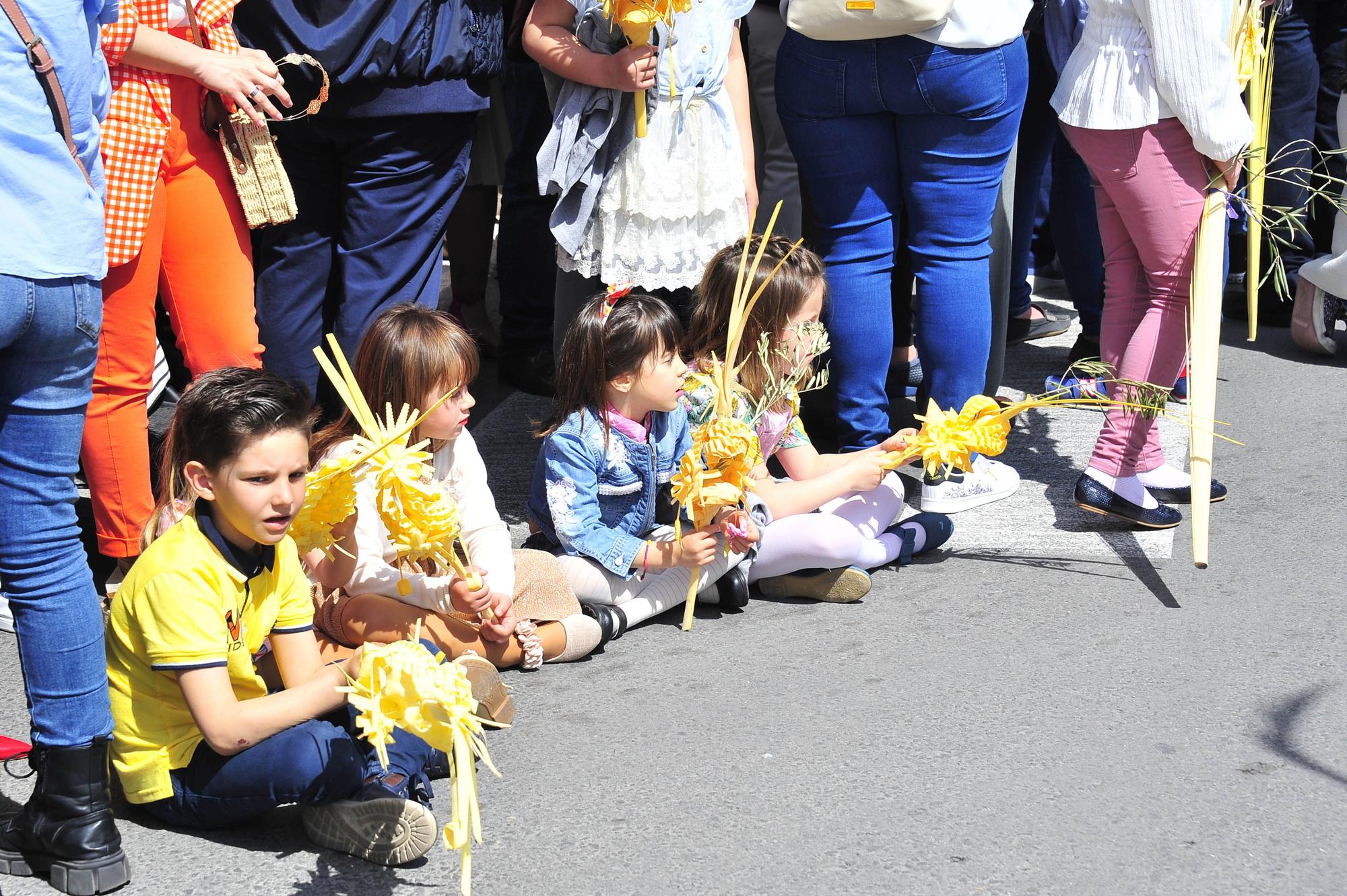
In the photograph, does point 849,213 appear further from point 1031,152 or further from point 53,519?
point 53,519

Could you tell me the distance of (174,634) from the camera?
2.41 metres

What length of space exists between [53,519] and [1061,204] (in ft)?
13.4

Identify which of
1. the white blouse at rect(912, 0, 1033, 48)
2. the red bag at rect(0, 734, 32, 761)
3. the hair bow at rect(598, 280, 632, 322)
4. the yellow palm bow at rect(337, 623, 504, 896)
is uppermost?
the white blouse at rect(912, 0, 1033, 48)

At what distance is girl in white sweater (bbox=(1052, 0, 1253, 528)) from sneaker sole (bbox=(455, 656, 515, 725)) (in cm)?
190

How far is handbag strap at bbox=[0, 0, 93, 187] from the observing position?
2199 mm

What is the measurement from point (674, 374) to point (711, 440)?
243 mm

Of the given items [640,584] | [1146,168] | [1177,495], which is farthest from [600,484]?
[1177,495]

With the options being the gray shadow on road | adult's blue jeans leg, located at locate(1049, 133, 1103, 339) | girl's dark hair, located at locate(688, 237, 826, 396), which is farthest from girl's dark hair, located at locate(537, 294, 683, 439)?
adult's blue jeans leg, located at locate(1049, 133, 1103, 339)

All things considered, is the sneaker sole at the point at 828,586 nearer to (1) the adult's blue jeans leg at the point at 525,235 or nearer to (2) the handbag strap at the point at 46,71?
(1) the adult's blue jeans leg at the point at 525,235

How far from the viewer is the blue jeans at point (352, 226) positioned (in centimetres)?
361

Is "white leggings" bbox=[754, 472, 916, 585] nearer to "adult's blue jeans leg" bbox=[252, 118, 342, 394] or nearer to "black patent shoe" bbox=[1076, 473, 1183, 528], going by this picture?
"black patent shoe" bbox=[1076, 473, 1183, 528]

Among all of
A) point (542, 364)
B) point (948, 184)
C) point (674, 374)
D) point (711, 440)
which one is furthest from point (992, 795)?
point (542, 364)

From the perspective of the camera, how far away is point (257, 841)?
102 inches

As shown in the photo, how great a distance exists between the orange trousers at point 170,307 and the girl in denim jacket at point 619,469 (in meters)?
0.79
